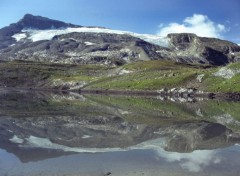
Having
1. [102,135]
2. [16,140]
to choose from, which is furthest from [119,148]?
[16,140]

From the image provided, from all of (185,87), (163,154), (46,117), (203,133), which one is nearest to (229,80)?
(185,87)

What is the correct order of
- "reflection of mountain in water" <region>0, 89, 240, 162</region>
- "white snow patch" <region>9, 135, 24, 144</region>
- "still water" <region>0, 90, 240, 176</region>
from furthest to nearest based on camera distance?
"white snow patch" <region>9, 135, 24, 144</region>
"reflection of mountain in water" <region>0, 89, 240, 162</region>
"still water" <region>0, 90, 240, 176</region>

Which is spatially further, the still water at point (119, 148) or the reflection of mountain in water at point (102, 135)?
the reflection of mountain in water at point (102, 135)

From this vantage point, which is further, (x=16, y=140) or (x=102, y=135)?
(x=102, y=135)

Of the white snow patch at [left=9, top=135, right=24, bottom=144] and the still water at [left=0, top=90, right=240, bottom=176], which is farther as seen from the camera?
the white snow patch at [left=9, top=135, right=24, bottom=144]

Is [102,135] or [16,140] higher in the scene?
[102,135]

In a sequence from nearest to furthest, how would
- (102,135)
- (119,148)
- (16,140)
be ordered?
1. (119,148)
2. (16,140)
3. (102,135)

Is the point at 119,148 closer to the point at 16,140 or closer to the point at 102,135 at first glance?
the point at 102,135

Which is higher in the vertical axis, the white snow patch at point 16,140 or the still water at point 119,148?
the still water at point 119,148

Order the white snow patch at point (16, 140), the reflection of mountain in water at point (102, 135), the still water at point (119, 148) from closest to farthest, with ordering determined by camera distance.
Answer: the still water at point (119, 148)
the reflection of mountain in water at point (102, 135)
the white snow patch at point (16, 140)

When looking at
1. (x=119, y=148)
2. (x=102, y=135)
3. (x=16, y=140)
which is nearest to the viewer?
(x=119, y=148)

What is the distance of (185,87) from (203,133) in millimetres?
123916

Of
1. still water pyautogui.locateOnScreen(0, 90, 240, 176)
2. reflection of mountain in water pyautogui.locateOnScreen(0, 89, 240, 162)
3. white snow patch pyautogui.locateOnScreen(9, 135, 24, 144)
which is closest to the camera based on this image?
still water pyautogui.locateOnScreen(0, 90, 240, 176)

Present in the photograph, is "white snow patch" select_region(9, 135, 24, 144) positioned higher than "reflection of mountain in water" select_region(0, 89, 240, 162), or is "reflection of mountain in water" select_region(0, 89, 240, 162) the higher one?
"reflection of mountain in water" select_region(0, 89, 240, 162)
